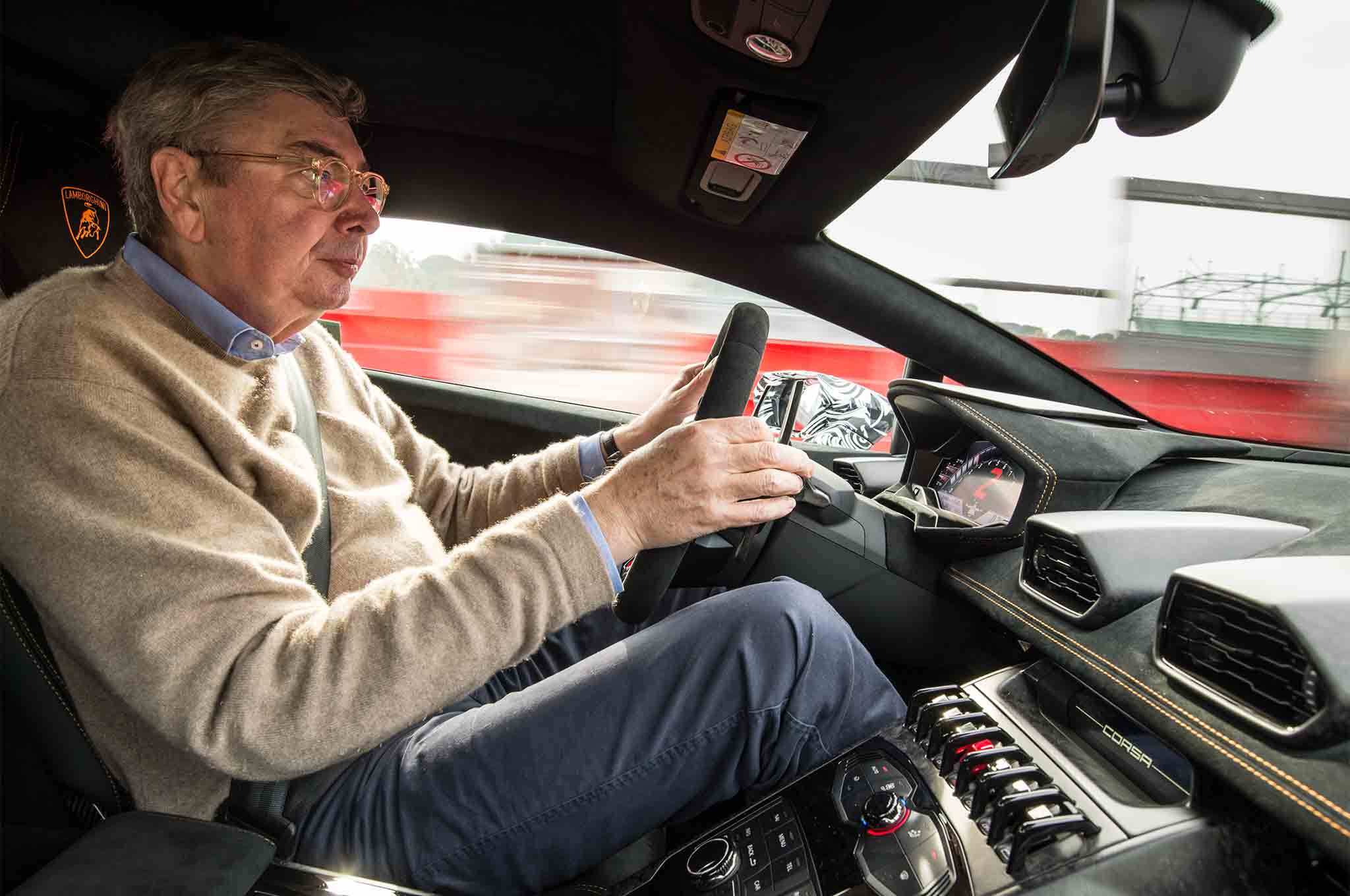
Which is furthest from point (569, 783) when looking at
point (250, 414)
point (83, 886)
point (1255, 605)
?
point (1255, 605)

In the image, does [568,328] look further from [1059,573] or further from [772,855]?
[772,855]

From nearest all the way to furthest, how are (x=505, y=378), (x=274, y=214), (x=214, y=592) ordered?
(x=214, y=592), (x=274, y=214), (x=505, y=378)

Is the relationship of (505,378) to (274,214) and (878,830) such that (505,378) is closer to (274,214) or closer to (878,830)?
(274,214)

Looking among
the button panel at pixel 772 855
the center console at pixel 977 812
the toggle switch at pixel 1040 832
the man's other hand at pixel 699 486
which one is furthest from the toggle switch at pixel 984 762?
the man's other hand at pixel 699 486

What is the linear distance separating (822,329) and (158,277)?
5.48ft

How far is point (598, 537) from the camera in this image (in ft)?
3.20

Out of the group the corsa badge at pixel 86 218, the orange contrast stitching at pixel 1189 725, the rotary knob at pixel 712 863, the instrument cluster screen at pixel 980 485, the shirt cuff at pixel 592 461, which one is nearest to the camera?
the orange contrast stitching at pixel 1189 725

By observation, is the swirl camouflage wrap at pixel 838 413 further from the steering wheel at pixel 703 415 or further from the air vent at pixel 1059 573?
the steering wheel at pixel 703 415

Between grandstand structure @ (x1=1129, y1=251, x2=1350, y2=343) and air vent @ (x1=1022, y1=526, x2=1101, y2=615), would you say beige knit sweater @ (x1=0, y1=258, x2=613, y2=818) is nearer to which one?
air vent @ (x1=1022, y1=526, x2=1101, y2=615)

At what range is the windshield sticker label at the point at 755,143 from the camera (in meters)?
1.55

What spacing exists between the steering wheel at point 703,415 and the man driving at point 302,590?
0.04m

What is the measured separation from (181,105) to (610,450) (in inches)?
35.7

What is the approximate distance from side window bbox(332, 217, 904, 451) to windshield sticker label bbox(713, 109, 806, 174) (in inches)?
17.7

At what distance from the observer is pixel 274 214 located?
1.25 metres
